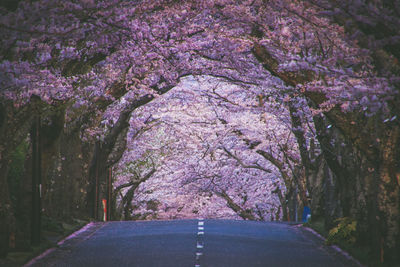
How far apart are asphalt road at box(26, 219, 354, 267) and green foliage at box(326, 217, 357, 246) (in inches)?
17.3

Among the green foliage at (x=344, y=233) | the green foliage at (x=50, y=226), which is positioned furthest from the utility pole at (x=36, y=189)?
the green foliage at (x=344, y=233)

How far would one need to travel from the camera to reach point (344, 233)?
19.7m

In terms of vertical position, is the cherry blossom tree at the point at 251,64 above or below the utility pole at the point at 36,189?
above

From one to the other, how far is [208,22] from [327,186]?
681cm

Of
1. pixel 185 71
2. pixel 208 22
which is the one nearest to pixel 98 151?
pixel 185 71

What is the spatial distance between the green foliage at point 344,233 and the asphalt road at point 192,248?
0.44 metres

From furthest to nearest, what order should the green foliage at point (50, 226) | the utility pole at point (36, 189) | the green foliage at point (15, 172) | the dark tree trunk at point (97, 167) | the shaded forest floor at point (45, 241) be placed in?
the dark tree trunk at point (97, 167), the green foliage at point (15, 172), the green foliage at point (50, 226), the utility pole at point (36, 189), the shaded forest floor at point (45, 241)

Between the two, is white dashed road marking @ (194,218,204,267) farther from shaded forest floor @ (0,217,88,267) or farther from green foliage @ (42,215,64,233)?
green foliage @ (42,215,64,233)

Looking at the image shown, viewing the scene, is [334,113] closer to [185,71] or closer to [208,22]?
[208,22]

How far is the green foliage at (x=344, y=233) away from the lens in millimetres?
19531

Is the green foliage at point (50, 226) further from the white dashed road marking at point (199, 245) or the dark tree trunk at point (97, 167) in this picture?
the dark tree trunk at point (97, 167)

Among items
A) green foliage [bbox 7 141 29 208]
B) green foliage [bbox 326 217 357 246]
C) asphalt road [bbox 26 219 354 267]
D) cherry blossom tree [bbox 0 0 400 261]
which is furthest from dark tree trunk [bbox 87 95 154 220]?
green foliage [bbox 326 217 357 246]

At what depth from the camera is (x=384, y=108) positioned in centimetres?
1359

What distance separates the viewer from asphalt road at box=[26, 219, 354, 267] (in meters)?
16.1
